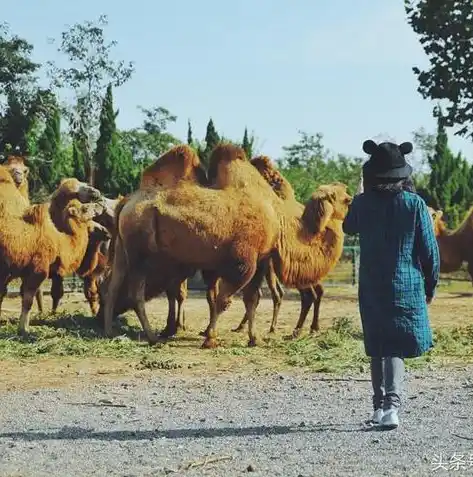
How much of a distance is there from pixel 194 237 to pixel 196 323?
3447 millimetres

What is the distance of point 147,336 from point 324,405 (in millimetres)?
4805

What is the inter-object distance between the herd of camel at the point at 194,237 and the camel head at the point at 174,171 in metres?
0.01

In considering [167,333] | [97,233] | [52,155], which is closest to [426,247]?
[167,333]

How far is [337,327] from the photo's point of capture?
40.8 ft

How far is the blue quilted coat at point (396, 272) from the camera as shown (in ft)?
19.7

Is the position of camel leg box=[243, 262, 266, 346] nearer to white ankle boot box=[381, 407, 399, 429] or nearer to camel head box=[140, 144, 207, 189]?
camel head box=[140, 144, 207, 189]

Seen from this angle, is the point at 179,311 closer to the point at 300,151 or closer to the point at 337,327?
the point at 337,327

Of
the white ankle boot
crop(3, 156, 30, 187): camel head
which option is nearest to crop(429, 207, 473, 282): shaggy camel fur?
crop(3, 156, 30, 187): camel head

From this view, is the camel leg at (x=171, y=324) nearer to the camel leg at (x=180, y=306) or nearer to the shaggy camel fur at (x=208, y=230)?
the camel leg at (x=180, y=306)

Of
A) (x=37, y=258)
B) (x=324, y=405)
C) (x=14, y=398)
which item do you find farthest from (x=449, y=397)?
(x=37, y=258)

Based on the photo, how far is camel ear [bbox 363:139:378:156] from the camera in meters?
6.14

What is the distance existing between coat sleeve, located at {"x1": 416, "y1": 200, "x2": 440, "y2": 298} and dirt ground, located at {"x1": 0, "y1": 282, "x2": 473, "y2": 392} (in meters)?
3.42

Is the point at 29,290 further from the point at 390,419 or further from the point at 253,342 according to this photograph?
the point at 390,419

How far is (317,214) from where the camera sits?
482 inches
